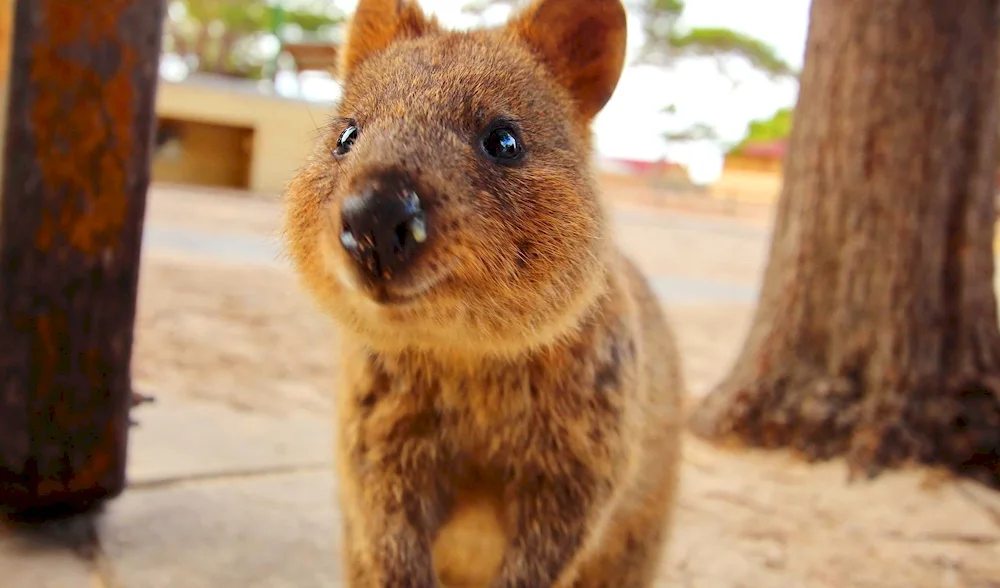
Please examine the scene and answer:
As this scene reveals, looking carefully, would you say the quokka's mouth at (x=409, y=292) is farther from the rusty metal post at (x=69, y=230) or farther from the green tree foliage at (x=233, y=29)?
the green tree foliage at (x=233, y=29)

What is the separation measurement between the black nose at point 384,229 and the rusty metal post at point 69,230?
1097 millimetres

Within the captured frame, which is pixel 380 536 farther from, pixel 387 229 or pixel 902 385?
pixel 902 385

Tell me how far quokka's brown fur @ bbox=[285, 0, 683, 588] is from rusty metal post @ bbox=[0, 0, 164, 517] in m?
0.59

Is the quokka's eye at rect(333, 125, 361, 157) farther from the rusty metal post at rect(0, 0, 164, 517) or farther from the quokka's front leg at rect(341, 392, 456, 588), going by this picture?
the rusty metal post at rect(0, 0, 164, 517)

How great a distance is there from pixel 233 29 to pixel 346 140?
28.5m

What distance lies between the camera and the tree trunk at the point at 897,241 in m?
3.25

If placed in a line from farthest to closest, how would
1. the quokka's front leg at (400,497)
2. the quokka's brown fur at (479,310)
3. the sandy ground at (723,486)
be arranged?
the sandy ground at (723,486) → the quokka's front leg at (400,497) → the quokka's brown fur at (479,310)

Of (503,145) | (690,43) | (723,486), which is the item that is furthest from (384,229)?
Answer: (690,43)

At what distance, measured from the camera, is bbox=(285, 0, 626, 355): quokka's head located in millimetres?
1363

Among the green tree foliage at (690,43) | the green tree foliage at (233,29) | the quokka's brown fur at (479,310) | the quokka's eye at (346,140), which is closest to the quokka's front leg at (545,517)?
the quokka's brown fur at (479,310)

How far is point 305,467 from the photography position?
9.69ft

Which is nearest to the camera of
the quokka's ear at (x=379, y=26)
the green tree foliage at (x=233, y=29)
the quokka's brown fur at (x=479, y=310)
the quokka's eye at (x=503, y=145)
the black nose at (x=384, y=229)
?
the black nose at (x=384, y=229)

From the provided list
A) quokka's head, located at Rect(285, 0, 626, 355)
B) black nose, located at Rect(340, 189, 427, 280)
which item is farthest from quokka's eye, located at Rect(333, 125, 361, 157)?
black nose, located at Rect(340, 189, 427, 280)

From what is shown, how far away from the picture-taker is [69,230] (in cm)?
210
